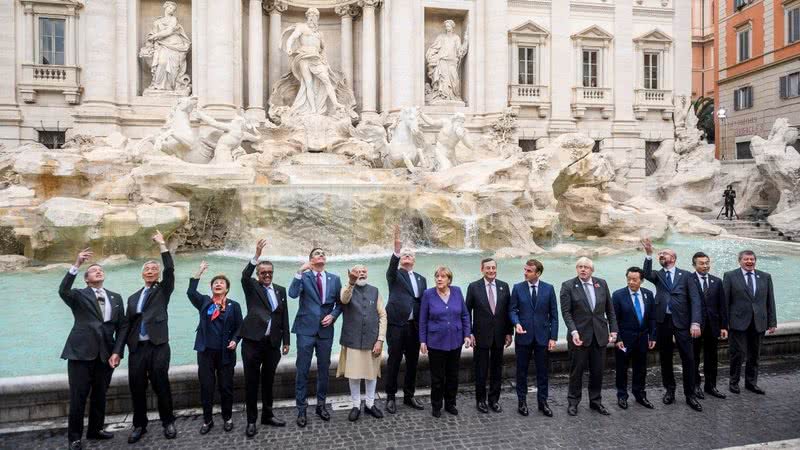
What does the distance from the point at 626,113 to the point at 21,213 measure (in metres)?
21.2

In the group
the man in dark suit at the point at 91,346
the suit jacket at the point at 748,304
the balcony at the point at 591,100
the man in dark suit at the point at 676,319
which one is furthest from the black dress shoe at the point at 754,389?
the balcony at the point at 591,100

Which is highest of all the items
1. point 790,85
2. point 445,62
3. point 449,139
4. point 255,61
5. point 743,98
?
point 445,62

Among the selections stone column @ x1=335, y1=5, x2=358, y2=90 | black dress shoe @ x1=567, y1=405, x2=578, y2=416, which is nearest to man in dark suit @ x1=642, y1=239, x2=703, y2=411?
black dress shoe @ x1=567, y1=405, x2=578, y2=416

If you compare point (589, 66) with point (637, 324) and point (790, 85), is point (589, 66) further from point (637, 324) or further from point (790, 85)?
point (637, 324)

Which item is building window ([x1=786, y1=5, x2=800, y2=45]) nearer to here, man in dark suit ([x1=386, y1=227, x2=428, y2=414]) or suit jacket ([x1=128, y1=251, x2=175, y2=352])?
man in dark suit ([x1=386, y1=227, x2=428, y2=414])

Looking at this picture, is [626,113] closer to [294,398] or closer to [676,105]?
[676,105]

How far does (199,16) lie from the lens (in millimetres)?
18719

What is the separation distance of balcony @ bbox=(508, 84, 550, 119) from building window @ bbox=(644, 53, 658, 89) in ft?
15.8

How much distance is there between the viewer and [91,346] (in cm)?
369

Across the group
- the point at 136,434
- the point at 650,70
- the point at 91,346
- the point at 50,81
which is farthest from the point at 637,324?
the point at 650,70

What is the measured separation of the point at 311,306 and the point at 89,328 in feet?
4.86

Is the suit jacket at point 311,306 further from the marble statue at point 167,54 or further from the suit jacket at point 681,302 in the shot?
the marble statue at point 167,54

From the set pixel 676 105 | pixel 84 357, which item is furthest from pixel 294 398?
pixel 676 105

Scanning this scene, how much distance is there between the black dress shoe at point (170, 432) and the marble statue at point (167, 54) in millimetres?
17161
